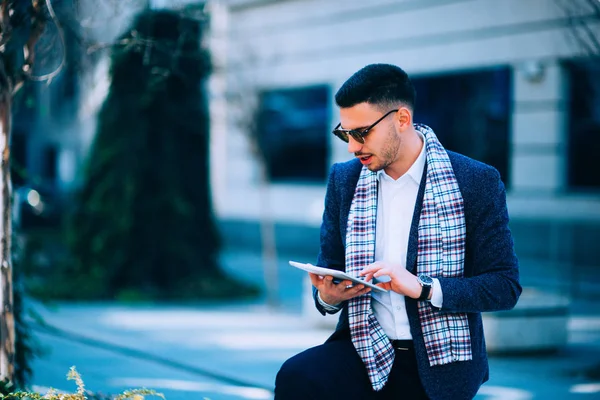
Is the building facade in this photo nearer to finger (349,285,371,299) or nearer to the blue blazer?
the blue blazer

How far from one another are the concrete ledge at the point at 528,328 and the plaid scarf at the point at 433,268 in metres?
4.14

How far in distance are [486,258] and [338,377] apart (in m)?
0.69

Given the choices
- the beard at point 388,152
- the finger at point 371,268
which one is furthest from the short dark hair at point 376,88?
the finger at point 371,268

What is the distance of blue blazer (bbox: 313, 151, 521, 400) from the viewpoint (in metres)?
2.67

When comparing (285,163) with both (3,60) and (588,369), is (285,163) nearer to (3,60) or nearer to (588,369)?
(588,369)

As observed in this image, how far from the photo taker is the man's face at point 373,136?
111 inches

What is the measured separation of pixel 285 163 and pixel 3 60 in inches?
531

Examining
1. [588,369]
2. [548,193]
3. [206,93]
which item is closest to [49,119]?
[206,93]

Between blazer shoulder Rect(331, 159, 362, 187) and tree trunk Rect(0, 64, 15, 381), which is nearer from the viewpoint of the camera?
blazer shoulder Rect(331, 159, 362, 187)

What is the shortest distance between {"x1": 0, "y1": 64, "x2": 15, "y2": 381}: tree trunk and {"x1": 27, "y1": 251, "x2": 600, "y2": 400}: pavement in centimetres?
145

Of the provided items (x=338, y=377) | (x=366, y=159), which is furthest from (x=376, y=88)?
(x=338, y=377)

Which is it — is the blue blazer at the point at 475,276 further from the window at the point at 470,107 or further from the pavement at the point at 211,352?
the window at the point at 470,107

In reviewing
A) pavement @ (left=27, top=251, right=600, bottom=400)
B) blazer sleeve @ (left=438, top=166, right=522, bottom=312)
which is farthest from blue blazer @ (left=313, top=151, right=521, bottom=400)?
pavement @ (left=27, top=251, right=600, bottom=400)

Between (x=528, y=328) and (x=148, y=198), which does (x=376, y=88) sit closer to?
(x=528, y=328)
